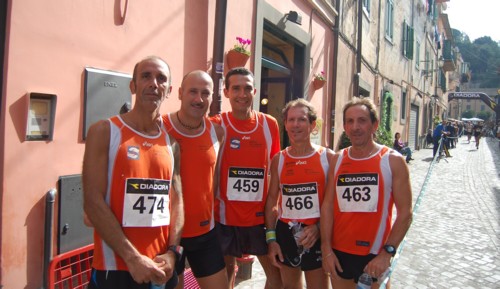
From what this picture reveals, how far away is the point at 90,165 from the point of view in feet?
5.90

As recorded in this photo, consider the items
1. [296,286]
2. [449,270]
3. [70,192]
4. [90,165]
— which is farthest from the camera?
[449,270]

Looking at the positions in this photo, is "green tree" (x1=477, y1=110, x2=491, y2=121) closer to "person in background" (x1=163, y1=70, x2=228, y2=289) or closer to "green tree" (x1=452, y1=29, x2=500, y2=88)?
"green tree" (x1=452, y1=29, x2=500, y2=88)

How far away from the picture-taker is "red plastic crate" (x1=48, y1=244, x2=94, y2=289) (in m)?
2.55

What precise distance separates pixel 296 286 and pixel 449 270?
106 inches

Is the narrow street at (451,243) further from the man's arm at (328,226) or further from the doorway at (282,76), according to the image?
the doorway at (282,76)

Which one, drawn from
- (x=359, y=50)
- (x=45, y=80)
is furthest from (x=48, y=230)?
(x=359, y=50)

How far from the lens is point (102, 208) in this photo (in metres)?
1.79

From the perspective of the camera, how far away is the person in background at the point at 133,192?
5.92 feet

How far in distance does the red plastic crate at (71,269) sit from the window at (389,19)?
47.8 ft

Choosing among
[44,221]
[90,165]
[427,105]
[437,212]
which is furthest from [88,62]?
[427,105]

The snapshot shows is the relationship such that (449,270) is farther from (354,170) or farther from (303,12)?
(303,12)

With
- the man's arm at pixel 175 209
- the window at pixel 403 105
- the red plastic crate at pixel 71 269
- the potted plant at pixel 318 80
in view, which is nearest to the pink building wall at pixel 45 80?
the red plastic crate at pixel 71 269

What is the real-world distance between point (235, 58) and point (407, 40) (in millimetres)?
16027

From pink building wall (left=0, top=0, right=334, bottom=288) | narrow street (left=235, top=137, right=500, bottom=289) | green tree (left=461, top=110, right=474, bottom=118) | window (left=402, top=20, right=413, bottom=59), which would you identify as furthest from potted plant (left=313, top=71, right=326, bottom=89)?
green tree (left=461, top=110, right=474, bottom=118)
